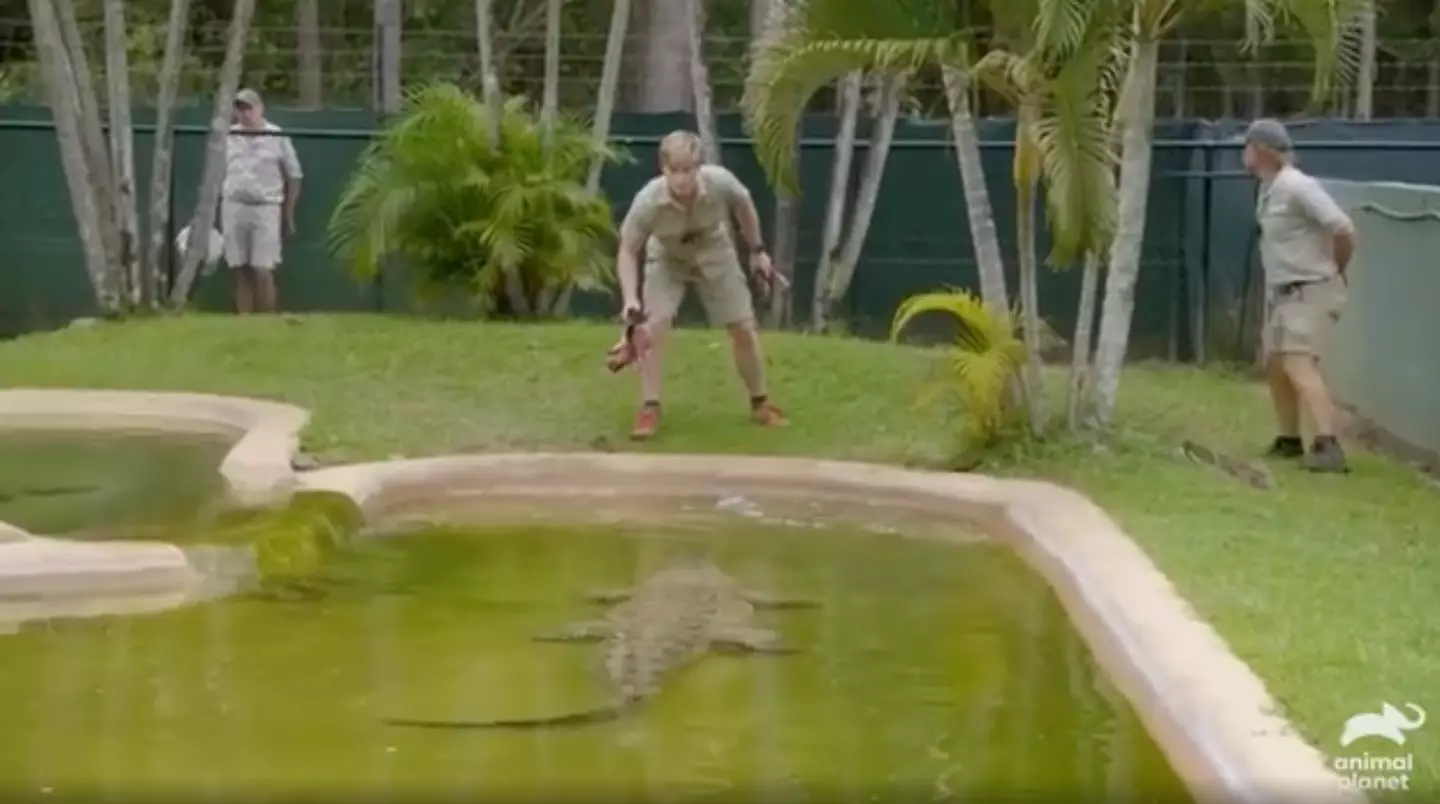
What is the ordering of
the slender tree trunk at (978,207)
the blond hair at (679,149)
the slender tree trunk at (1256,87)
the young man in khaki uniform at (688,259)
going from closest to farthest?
the slender tree trunk at (978,207)
the blond hair at (679,149)
the young man in khaki uniform at (688,259)
the slender tree trunk at (1256,87)

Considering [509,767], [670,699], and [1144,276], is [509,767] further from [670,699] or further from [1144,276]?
[1144,276]

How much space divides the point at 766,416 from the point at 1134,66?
2346mm

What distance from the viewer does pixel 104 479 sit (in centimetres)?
956

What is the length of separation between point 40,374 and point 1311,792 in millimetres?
8824

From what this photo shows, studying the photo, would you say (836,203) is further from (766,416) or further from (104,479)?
(104,479)

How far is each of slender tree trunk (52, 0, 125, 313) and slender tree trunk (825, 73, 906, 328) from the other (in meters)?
4.48

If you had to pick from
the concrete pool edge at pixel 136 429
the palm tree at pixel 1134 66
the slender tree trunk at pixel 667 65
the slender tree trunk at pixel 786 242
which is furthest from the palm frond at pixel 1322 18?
the slender tree trunk at pixel 667 65

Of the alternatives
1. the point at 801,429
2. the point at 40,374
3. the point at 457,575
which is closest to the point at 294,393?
the point at 40,374

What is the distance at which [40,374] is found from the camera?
1184 centimetres

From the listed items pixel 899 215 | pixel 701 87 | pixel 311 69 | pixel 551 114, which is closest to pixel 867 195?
pixel 899 215

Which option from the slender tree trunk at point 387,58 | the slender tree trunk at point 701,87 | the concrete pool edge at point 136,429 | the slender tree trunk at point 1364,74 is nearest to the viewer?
the concrete pool edge at point 136,429

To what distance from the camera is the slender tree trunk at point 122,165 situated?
45.2 ft

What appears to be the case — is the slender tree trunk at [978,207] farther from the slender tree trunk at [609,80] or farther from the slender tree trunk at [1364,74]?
the slender tree trunk at [1364,74]

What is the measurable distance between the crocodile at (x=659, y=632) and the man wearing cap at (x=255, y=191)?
299 inches
